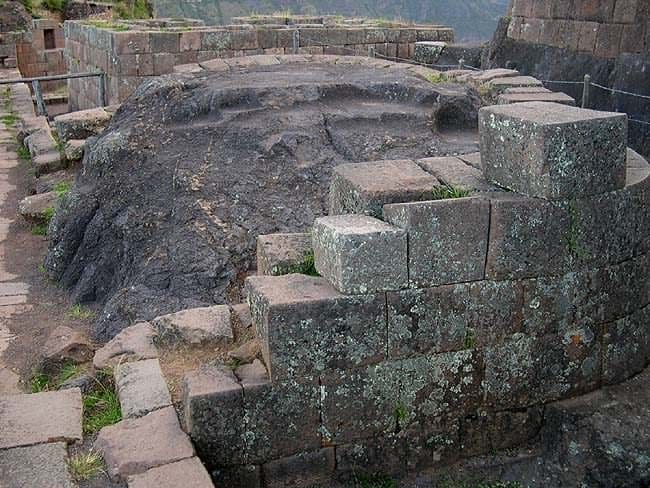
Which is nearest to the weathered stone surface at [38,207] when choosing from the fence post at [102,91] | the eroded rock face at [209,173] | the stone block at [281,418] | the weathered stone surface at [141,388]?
the eroded rock face at [209,173]

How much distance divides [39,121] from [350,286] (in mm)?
12459

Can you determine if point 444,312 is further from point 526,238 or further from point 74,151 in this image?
point 74,151

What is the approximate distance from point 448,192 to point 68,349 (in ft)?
9.82


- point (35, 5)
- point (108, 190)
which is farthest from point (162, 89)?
point (35, 5)

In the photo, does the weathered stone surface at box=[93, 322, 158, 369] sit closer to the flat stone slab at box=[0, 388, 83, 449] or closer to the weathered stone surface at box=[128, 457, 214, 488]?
the flat stone slab at box=[0, 388, 83, 449]

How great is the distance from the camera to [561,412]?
4562 mm

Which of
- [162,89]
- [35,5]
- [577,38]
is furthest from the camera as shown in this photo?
[35,5]

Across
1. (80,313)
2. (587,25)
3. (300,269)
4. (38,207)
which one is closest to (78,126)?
(38,207)

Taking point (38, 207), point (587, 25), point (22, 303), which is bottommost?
point (22, 303)

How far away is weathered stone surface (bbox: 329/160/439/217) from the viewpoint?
4352mm

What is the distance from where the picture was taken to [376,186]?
442 centimetres

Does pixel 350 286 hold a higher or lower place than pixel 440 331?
higher

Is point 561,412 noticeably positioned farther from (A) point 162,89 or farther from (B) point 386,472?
(A) point 162,89

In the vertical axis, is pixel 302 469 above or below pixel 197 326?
below
